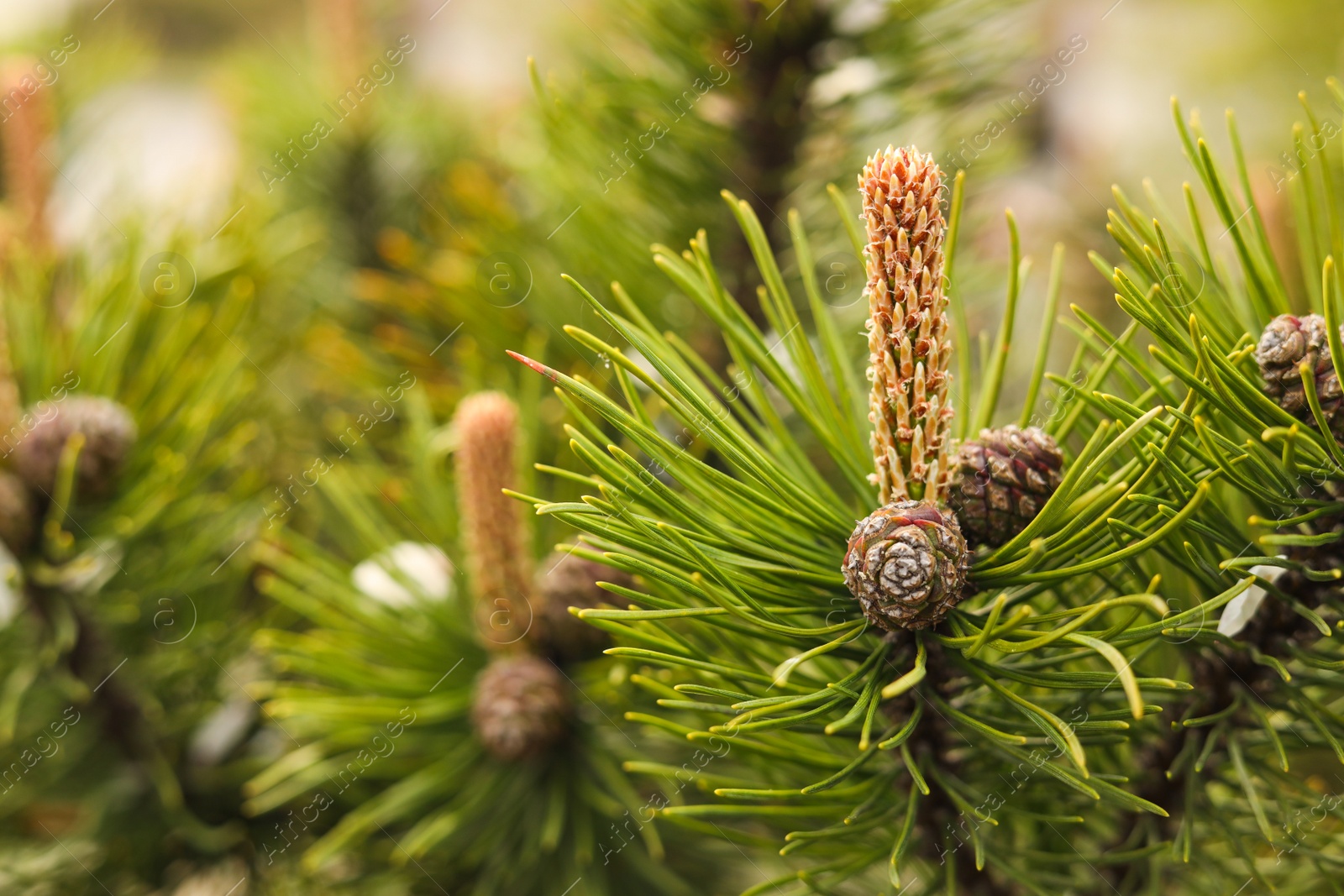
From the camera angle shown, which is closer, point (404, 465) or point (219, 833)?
point (219, 833)

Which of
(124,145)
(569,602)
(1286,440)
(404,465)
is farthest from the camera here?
(124,145)

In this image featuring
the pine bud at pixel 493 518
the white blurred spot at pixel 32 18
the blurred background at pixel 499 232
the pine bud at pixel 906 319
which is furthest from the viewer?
the white blurred spot at pixel 32 18

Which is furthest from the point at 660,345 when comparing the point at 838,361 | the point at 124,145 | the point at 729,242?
the point at 124,145

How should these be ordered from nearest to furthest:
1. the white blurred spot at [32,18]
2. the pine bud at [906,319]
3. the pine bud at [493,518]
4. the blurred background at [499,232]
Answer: the pine bud at [906,319], the pine bud at [493,518], the blurred background at [499,232], the white blurred spot at [32,18]

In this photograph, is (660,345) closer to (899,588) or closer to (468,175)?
(899,588)

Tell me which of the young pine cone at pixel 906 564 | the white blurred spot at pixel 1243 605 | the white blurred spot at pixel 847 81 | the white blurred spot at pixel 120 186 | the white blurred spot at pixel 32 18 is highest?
the white blurred spot at pixel 32 18

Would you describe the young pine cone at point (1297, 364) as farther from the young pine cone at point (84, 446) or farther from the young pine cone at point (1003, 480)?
the young pine cone at point (84, 446)

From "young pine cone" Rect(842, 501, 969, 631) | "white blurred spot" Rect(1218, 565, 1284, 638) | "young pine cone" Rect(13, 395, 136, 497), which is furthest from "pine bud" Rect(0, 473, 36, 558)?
"white blurred spot" Rect(1218, 565, 1284, 638)

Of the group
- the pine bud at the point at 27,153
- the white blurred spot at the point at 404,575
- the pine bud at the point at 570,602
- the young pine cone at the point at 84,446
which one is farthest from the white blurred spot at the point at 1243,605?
the pine bud at the point at 27,153
